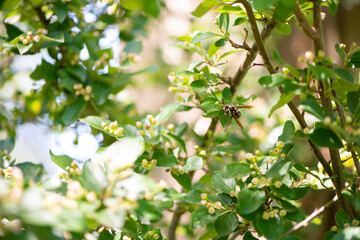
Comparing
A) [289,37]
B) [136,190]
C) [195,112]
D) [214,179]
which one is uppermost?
[136,190]

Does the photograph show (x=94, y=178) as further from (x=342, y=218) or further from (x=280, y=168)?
(x=342, y=218)

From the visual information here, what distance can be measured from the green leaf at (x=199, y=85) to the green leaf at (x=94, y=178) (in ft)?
0.88

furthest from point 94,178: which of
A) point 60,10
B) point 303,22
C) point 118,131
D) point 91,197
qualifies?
point 60,10

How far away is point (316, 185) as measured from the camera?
667 millimetres

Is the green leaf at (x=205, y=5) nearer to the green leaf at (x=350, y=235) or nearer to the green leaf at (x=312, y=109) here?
the green leaf at (x=312, y=109)

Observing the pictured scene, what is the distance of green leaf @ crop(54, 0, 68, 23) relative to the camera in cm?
85

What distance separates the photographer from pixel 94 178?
18.9 inches

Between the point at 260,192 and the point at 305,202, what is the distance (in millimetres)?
Answer: 1193

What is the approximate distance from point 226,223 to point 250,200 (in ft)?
0.29

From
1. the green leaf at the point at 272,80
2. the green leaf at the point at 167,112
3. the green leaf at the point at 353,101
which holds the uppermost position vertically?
the green leaf at the point at 272,80

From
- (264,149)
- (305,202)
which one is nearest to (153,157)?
(264,149)

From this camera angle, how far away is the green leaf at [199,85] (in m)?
0.69

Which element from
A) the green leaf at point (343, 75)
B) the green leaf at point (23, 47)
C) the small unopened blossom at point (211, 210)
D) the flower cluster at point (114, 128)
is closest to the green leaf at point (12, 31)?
the green leaf at point (23, 47)

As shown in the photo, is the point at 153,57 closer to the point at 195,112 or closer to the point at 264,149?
the point at 195,112
